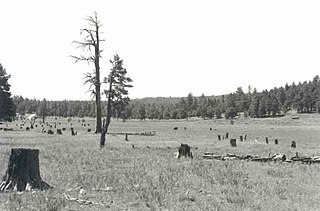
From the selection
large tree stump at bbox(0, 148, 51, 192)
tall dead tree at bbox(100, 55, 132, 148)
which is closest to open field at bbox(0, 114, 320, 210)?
large tree stump at bbox(0, 148, 51, 192)

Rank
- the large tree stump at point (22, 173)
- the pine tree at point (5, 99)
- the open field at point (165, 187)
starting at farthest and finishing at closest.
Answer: the pine tree at point (5, 99)
the large tree stump at point (22, 173)
the open field at point (165, 187)

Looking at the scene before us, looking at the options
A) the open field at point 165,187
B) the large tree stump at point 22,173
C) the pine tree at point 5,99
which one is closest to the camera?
the open field at point 165,187

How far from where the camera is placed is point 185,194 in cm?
1016

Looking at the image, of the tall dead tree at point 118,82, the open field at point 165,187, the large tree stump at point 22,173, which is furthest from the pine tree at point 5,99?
the large tree stump at point 22,173

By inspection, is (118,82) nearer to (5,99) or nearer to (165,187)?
(5,99)

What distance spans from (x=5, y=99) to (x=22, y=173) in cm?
4199

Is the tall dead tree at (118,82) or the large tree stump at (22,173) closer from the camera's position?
the large tree stump at (22,173)

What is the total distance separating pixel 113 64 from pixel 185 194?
136ft

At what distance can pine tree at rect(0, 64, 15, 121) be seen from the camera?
1909 inches

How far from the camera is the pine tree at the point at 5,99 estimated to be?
159 feet

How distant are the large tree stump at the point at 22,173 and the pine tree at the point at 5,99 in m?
40.7

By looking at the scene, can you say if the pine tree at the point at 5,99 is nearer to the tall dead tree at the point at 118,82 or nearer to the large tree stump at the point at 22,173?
the tall dead tree at the point at 118,82

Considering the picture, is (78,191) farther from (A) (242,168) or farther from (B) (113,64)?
(B) (113,64)

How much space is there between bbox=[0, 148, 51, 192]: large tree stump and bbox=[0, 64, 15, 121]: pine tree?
A: 133 feet
